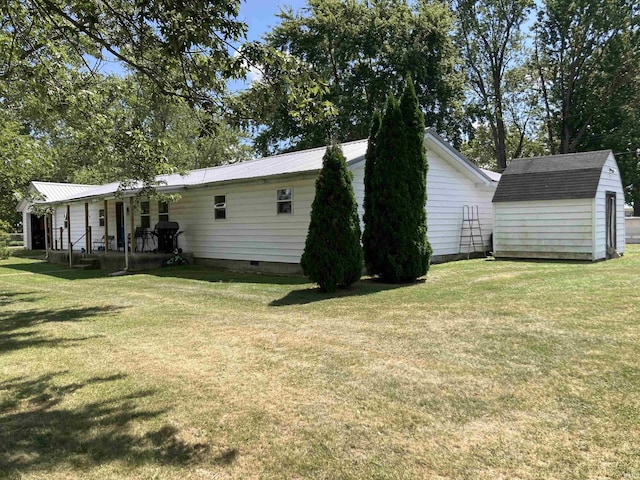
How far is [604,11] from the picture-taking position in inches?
1178

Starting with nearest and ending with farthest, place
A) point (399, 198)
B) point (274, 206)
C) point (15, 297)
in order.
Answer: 1. point (15, 297)
2. point (399, 198)
3. point (274, 206)

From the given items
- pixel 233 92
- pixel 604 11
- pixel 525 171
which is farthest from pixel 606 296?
pixel 604 11

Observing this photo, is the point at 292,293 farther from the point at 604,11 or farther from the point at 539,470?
the point at 604,11

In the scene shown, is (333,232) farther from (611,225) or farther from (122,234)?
(122,234)

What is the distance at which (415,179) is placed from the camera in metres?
10.4

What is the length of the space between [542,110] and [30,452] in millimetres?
39190

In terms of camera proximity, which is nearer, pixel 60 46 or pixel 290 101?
pixel 290 101

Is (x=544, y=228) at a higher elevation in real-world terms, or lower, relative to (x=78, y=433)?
higher

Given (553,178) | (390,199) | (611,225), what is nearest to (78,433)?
(390,199)

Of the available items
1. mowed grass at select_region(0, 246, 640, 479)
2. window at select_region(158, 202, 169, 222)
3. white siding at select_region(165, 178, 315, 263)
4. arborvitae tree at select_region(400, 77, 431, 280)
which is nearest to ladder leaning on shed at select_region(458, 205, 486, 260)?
arborvitae tree at select_region(400, 77, 431, 280)

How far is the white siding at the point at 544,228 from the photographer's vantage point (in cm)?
1375

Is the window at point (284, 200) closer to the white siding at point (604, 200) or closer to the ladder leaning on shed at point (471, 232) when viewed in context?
the ladder leaning on shed at point (471, 232)

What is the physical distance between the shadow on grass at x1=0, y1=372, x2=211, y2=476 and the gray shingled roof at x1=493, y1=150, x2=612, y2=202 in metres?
13.7

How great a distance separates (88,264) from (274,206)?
8264mm
